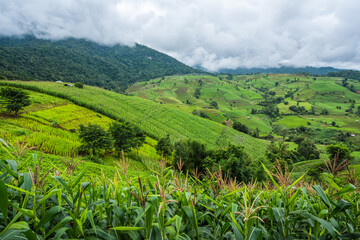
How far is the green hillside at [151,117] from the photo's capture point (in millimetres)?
54434

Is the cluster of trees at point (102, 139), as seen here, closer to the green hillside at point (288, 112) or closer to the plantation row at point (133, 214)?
the plantation row at point (133, 214)

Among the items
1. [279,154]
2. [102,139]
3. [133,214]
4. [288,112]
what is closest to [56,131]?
[102,139]

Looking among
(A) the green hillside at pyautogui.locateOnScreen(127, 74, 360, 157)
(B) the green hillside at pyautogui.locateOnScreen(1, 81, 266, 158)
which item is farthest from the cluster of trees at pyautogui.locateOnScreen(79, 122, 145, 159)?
(A) the green hillside at pyautogui.locateOnScreen(127, 74, 360, 157)

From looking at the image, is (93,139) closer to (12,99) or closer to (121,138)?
(121,138)

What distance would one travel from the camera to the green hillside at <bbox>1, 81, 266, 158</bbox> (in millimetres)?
54434

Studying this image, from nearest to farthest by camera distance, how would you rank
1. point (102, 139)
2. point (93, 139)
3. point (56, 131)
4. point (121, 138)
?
point (93, 139), point (102, 139), point (56, 131), point (121, 138)

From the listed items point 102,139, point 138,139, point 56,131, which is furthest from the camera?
point 138,139

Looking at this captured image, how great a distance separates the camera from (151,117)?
67.4 metres

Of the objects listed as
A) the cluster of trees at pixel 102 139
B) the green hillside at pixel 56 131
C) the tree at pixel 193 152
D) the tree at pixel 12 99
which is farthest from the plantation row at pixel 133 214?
the tree at pixel 12 99

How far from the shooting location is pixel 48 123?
35.2m

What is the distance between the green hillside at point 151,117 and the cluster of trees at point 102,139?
18.9 metres

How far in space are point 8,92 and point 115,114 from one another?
26427mm

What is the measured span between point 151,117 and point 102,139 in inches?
1545

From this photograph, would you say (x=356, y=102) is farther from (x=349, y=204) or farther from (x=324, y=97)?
(x=349, y=204)
